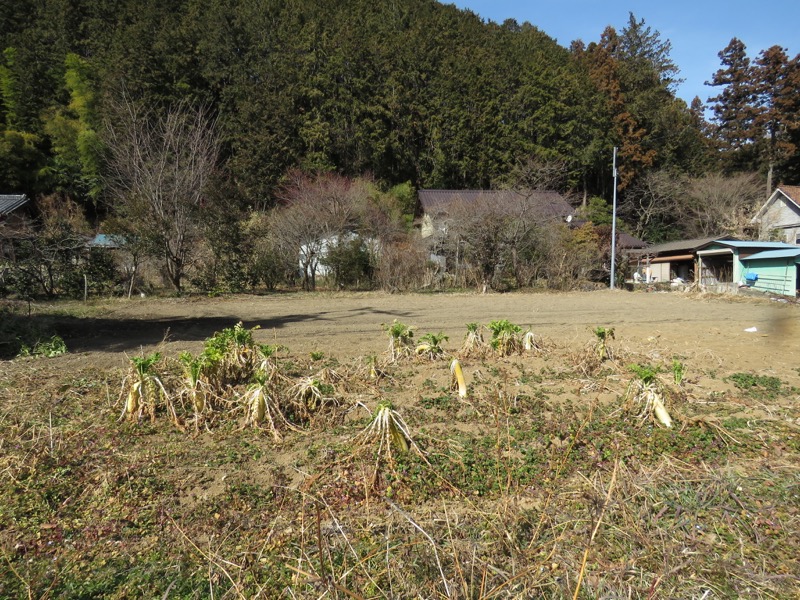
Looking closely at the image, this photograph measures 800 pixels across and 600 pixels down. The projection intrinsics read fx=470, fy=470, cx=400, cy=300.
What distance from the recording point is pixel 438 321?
9.58 metres

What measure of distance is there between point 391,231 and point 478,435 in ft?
55.0

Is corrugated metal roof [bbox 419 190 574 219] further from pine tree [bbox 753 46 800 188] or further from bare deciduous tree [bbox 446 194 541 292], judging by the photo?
pine tree [bbox 753 46 800 188]

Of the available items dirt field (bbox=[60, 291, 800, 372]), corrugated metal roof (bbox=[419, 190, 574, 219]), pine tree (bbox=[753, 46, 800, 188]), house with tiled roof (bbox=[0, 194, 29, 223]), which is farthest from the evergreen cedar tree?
dirt field (bbox=[60, 291, 800, 372])

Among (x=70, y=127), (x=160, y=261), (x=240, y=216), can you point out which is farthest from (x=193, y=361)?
(x=70, y=127)

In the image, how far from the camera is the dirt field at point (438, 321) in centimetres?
661

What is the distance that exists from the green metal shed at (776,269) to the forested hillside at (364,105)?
1106cm

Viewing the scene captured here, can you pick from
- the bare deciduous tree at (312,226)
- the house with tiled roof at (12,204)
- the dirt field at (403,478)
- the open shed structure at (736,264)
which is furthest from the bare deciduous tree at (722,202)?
the house with tiled roof at (12,204)

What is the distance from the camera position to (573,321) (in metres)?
9.66

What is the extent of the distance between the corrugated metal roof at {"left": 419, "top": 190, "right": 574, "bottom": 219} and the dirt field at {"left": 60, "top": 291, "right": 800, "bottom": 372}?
5.31m

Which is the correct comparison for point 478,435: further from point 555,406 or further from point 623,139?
point 623,139

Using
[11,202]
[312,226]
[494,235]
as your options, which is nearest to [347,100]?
[312,226]

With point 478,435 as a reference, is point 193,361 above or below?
above

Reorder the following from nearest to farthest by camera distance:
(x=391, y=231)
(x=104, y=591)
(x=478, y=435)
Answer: (x=104, y=591) → (x=478, y=435) → (x=391, y=231)

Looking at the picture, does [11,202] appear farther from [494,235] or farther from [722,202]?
[722,202]
